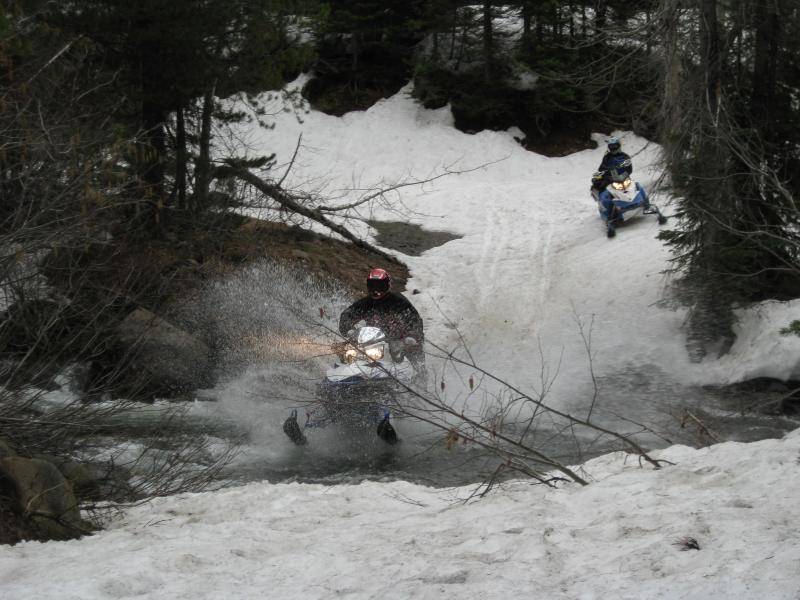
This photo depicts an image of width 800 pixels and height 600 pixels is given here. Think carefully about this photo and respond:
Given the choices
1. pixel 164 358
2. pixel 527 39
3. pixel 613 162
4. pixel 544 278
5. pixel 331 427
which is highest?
pixel 527 39

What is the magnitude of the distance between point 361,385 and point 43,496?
395 centimetres

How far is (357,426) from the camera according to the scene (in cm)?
965

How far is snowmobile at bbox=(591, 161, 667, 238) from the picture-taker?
16.7 m

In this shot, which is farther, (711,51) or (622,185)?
(622,185)

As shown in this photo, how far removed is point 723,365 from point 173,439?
7.23 meters

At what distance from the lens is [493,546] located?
4.88 m

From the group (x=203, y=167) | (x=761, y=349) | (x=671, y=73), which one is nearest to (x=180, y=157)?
(x=203, y=167)

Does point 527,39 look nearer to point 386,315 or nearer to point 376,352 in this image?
point 386,315

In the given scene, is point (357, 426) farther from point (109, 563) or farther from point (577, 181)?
point (577, 181)

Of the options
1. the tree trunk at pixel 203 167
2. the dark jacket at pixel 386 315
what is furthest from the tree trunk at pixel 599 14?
the tree trunk at pixel 203 167

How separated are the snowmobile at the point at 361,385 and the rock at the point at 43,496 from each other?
10.8 ft

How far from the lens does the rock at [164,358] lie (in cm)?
1156

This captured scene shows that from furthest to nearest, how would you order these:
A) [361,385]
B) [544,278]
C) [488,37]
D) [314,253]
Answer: [488,37], [544,278], [314,253], [361,385]

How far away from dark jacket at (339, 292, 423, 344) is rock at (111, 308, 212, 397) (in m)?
2.52
